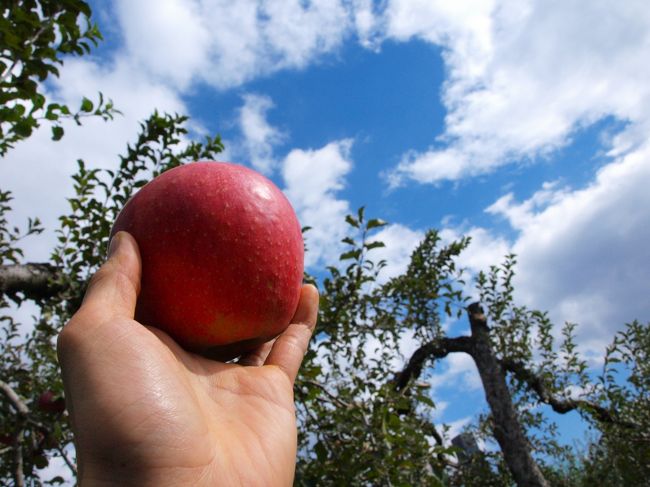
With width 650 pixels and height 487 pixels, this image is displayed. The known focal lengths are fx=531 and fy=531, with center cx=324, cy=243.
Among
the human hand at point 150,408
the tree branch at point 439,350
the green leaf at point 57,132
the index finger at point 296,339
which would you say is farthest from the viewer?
the tree branch at point 439,350

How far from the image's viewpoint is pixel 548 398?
6371mm

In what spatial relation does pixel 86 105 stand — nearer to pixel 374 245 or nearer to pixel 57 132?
pixel 57 132

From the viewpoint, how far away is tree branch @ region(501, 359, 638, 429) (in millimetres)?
5998

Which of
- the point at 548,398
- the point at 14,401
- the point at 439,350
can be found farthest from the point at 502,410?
the point at 14,401

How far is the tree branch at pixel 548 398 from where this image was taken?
6.00m

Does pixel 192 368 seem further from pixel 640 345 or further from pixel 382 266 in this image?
pixel 640 345

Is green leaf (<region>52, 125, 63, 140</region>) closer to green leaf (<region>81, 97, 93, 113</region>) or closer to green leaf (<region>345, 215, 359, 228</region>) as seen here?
green leaf (<region>81, 97, 93, 113</region>)

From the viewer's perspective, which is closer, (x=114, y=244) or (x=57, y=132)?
(x=114, y=244)

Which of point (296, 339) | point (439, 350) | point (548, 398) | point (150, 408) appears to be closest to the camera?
point (150, 408)

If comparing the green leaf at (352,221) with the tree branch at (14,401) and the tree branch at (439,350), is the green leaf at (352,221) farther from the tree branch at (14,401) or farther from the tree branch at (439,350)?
the tree branch at (439,350)

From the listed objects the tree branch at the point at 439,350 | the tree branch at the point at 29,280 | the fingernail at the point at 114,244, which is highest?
the tree branch at the point at 439,350

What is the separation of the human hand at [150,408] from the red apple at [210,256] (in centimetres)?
6

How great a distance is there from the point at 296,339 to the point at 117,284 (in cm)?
57

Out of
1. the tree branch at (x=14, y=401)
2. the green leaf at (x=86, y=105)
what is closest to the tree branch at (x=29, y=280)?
the tree branch at (x=14, y=401)
